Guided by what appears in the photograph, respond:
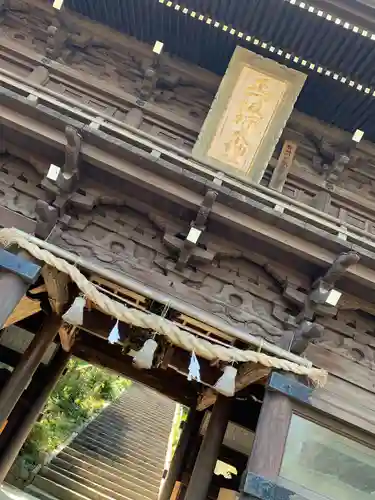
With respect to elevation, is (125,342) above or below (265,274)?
below

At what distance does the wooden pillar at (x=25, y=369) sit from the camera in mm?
5340

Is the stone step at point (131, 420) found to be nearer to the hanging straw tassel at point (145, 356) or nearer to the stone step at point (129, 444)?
the stone step at point (129, 444)

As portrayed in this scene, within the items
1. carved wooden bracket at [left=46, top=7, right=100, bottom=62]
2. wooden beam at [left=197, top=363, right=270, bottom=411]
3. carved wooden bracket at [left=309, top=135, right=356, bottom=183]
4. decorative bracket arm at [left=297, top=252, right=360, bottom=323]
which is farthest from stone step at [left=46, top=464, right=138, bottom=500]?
carved wooden bracket at [left=46, top=7, right=100, bottom=62]

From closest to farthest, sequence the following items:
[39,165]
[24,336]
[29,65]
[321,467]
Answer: [321,467]
[39,165]
[29,65]
[24,336]

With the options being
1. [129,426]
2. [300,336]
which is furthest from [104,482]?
[300,336]

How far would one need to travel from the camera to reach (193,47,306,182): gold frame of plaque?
5980 mm

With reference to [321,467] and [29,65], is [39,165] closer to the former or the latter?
[29,65]

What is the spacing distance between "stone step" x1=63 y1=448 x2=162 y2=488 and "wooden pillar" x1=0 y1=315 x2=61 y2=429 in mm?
4202

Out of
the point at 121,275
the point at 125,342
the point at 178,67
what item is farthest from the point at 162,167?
the point at 178,67

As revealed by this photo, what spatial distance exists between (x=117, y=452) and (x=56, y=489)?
215cm

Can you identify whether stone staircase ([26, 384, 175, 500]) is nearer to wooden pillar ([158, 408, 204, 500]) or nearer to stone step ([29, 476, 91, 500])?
stone step ([29, 476, 91, 500])

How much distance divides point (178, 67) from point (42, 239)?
3566 millimetres

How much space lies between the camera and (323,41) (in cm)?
596

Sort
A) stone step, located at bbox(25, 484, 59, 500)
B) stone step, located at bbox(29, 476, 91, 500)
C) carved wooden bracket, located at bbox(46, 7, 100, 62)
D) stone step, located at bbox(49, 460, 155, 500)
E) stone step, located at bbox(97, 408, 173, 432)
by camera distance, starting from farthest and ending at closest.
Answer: stone step, located at bbox(97, 408, 173, 432) < stone step, located at bbox(49, 460, 155, 500) < stone step, located at bbox(29, 476, 91, 500) < stone step, located at bbox(25, 484, 59, 500) < carved wooden bracket, located at bbox(46, 7, 100, 62)
